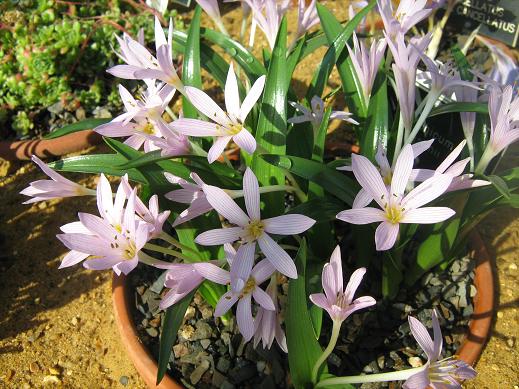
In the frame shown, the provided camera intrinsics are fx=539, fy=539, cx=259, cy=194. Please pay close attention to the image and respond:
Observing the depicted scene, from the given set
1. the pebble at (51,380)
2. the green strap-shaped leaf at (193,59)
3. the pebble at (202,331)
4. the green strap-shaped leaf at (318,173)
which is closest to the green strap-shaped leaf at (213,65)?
the green strap-shaped leaf at (193,59)

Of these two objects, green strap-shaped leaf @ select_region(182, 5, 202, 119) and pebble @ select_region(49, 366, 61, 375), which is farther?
pebble @ select_region(49, 366, 61, 375)

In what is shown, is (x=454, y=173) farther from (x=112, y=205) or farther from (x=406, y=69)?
(x=112, y=205)

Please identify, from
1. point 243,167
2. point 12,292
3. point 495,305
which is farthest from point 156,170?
point 495,305

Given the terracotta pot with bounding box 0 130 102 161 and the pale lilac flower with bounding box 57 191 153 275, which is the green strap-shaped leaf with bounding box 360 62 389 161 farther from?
the terracotta pot with bounding box 0 130 102 161

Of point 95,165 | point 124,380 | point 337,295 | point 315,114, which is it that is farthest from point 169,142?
point 124,380

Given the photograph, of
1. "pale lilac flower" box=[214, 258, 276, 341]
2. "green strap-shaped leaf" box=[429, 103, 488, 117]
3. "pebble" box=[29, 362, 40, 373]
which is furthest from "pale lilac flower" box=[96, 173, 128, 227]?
"pebble" box=[29, 362, 40, 373]

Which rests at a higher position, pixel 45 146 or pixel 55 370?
pixel 45 146

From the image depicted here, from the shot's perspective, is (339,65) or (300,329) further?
(339,65)
